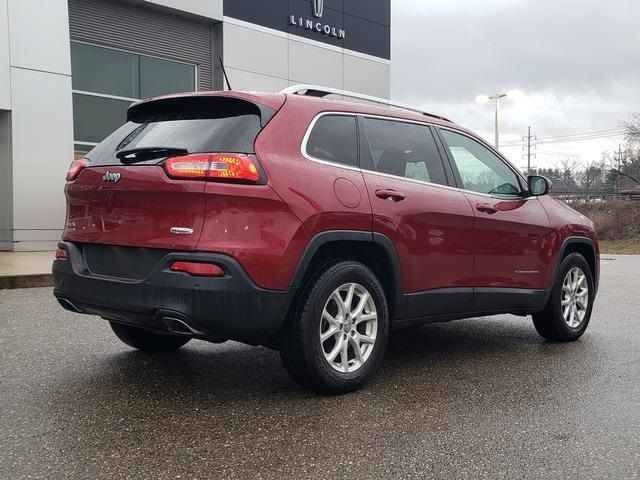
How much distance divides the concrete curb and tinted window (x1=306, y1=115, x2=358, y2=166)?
611 centimetres

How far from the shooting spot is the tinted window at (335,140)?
12.5 ft

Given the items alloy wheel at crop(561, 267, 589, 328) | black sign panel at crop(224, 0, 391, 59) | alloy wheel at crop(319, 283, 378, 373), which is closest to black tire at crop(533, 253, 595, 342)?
alloy wheel at crop(561, 267, 589, 328)

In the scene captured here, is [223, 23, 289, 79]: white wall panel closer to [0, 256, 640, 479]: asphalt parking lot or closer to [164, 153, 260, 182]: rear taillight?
[0, 256, 640, 479]: asphalt parking lot

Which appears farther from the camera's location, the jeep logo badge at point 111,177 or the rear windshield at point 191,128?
the jeep logo badge at point 111,177

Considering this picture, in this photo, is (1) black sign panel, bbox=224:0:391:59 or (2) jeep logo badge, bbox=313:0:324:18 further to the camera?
(2) jeep logo badge, bbox=313:0:324:18

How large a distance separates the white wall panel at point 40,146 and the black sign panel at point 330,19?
5.39m

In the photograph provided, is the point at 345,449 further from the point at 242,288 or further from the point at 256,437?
the point at 242,288

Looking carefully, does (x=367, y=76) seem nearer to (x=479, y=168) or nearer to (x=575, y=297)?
(x=575, y=297)

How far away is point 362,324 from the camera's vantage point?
396 centimetres

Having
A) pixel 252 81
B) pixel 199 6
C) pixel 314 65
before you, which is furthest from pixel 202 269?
pixel 314 65

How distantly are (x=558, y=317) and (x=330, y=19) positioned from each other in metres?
15.6

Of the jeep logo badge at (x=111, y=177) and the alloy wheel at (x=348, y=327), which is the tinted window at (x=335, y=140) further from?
the jeep logo badge at (x=111, y=177)

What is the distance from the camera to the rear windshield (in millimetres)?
3500

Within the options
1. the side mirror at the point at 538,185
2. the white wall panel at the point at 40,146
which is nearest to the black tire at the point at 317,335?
the side mirror at the point at 538,185
